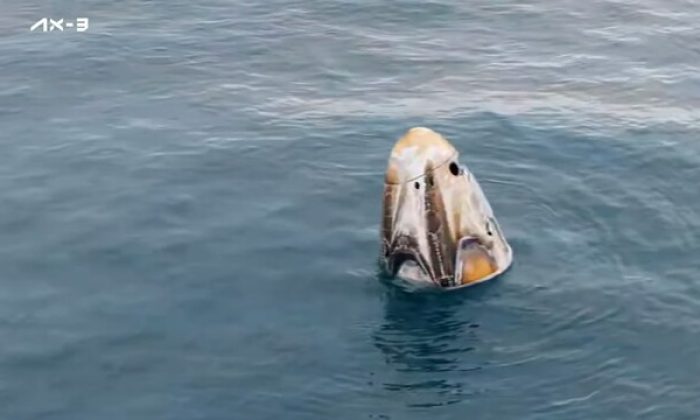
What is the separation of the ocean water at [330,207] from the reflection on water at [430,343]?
11cm

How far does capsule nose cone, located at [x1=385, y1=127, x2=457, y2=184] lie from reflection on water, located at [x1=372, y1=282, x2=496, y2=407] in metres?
4.64

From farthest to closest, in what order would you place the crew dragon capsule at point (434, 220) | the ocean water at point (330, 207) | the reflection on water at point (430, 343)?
the crew dragon capsule at point (434, 220)
the ocean water at point (330, 207)
the reflection on water at point (430, 343)

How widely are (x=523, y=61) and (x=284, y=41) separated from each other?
13971 millimetres

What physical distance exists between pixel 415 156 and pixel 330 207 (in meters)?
8.82

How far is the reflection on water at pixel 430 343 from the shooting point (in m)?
40.6

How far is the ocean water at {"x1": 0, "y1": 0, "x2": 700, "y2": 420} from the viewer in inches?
1613

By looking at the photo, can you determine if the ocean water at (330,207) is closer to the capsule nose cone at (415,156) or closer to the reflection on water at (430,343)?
the reflection on water at (430,343)

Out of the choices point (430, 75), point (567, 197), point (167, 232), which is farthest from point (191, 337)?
point (430, 75)

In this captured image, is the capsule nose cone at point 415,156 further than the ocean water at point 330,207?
Yes

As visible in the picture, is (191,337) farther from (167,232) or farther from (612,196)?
(612,196)

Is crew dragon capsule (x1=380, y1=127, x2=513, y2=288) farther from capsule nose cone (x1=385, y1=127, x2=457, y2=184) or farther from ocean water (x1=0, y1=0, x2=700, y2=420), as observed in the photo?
ocean water (x1=0, y1=0, x2=700, y2=420)

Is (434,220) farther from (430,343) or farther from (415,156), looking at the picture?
(430,343)

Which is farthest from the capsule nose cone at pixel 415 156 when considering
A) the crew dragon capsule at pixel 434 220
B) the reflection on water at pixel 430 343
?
the reflection on water at pixel 430 343

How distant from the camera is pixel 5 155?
188ft
